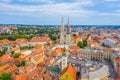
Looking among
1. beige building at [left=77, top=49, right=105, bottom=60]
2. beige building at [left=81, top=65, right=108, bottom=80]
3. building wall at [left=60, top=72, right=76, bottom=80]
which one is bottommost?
beige building at [left=77, top=49, right=105, bottom=60]

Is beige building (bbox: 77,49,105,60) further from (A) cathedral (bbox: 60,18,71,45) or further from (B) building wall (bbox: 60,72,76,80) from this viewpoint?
(B) building wall (bbox: 60,72,76,80)

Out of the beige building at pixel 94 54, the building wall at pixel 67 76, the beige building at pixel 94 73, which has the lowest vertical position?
the beige building at pixel 94 54

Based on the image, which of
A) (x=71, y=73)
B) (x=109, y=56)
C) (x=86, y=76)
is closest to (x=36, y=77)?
(x=71, y=73)

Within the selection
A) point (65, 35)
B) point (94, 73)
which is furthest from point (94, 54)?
point (94, 73)

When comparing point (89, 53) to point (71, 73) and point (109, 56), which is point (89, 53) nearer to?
point (109, 56)

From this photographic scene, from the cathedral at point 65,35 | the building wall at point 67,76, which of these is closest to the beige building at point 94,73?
the building wall at point 67,76

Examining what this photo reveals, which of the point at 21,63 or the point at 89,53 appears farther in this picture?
the point at 89,53

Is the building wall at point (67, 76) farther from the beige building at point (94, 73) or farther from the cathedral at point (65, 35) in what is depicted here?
the cathedral at point (65, 35)

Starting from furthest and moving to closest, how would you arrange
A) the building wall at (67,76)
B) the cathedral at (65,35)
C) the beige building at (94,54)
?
the cathedral at (65,35) < the beige building at (94,54) < the building wall at (67,76)

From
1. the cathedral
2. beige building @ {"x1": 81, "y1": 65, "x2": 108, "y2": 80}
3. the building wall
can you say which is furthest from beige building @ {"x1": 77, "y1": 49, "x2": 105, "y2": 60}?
the building wall

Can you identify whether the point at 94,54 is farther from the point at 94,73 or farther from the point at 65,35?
the point at 94,73

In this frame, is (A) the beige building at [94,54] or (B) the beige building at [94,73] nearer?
(B) the beige building at [94,73]
